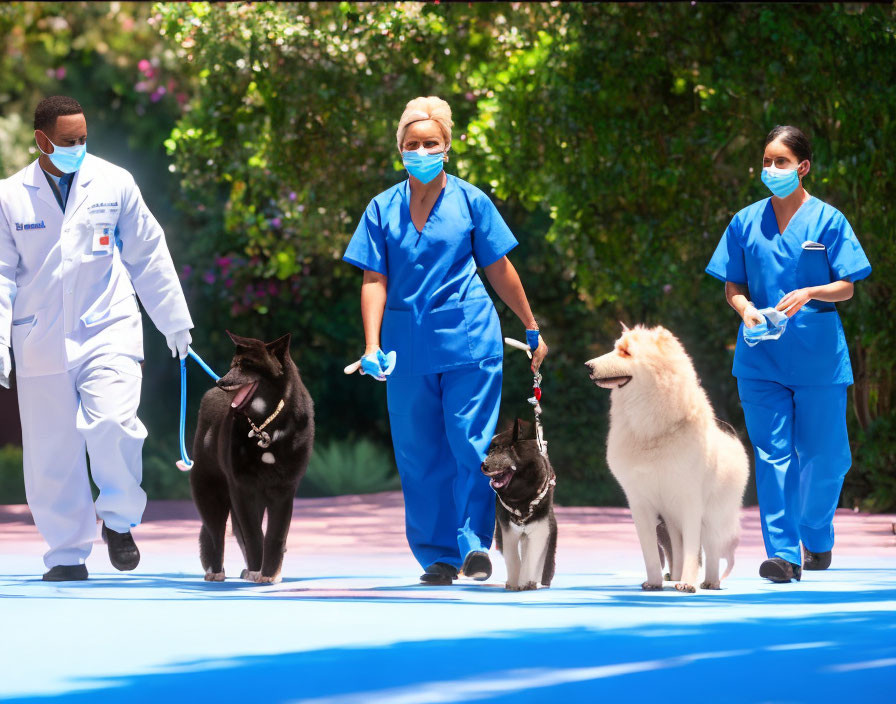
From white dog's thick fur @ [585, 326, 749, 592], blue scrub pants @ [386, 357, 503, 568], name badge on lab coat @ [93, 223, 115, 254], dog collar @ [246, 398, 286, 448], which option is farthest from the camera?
name badge on lab coat @ [93, 223, 115, 254]

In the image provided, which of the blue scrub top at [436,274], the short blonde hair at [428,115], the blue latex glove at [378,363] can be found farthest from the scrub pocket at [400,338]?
the short blonde hair at [428,115]

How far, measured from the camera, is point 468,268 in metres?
7.73

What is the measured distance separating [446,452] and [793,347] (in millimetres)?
1816

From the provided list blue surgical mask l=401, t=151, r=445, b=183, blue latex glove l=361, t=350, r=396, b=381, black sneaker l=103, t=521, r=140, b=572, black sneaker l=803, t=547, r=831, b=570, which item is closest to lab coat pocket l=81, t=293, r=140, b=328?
black sneaker l=103, t=521, r=140, b=572

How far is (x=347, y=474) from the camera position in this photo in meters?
16.0

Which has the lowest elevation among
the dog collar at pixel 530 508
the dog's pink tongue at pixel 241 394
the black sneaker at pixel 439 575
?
the black sneaker at pixel 439 575

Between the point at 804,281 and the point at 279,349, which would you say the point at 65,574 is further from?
the point at 804,281

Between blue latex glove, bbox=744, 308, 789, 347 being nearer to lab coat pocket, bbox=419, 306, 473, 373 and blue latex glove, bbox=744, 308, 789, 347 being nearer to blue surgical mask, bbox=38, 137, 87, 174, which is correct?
lab coat pocket, bbox=419, 306, 473, 373

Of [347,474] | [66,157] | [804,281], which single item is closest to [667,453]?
[804,281]

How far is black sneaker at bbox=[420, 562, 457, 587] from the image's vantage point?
7.67 m

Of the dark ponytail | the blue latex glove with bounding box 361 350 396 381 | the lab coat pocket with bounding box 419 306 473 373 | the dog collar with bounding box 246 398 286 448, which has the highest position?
the dark ponytail

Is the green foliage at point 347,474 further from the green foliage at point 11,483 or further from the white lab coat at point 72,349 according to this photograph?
the white lab coat at point 72,349

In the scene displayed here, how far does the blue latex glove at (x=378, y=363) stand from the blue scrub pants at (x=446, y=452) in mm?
255

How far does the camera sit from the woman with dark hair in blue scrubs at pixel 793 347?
25.5 feet
